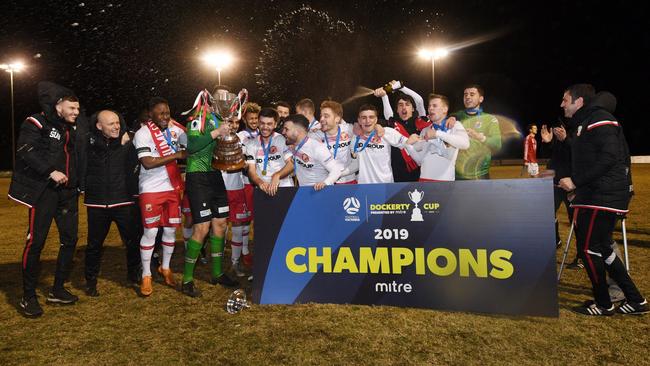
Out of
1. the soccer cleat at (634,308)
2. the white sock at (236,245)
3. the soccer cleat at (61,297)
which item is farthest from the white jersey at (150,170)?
the soccer cleat at (634,308)

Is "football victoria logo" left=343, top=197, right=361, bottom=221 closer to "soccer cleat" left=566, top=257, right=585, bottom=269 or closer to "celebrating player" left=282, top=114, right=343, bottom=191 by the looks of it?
"celebrating player" left=282, top=114, right=343, bottom=191

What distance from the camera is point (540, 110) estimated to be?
53.7m

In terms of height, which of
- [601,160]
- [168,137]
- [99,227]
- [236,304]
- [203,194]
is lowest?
[236,304]

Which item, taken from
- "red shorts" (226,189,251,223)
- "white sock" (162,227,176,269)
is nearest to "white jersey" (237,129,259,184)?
"red shorts" (226,189,251,223)

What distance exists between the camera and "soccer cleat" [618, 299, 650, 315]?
4.98m

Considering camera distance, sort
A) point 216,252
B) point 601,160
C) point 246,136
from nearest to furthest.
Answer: point 601,160 → point 216,252 → point 246,136

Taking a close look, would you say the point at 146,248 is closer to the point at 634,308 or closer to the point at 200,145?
the point at 200,145

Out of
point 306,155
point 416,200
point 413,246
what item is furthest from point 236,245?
point 416,200

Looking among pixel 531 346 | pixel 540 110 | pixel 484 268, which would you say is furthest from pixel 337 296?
pixel 540 110

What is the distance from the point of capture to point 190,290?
20.5 feet

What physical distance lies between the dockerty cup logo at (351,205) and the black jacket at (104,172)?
3265 mm

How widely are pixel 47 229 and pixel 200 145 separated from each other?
217 centimetres

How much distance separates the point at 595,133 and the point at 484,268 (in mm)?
1970

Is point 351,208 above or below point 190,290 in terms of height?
above
